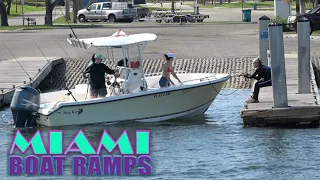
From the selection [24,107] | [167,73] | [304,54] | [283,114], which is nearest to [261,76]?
[304,54]

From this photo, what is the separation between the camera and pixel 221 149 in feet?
64.2

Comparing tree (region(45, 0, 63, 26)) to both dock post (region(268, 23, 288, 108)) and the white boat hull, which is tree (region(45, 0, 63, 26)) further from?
dock post (region(268, 23, 288, 108))

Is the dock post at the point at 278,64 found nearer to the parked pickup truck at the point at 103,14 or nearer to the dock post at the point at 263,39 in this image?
the dock post at the point at 263,39

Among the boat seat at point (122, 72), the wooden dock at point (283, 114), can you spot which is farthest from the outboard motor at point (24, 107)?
the wooden dock at point (283, 114)

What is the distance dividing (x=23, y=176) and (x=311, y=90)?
392 inches

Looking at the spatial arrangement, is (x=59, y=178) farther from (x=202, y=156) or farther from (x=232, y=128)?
Result: (x=232, y=128)

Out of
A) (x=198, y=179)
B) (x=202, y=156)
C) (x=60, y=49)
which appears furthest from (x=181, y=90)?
(x=60, y=49)

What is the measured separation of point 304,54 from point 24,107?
7055 millimetres

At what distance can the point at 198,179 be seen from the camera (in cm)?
1686

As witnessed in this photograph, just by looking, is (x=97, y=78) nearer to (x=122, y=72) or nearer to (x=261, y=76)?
(x=122, y=72)

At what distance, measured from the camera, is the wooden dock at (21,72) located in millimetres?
27573

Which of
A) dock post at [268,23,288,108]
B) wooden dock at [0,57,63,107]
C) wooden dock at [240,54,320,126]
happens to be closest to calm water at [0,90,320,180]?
wooden dock at [240,54,320,126]

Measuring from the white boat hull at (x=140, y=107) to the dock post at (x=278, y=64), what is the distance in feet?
8.09

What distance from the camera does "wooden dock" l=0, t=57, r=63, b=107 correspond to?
1086 inches
